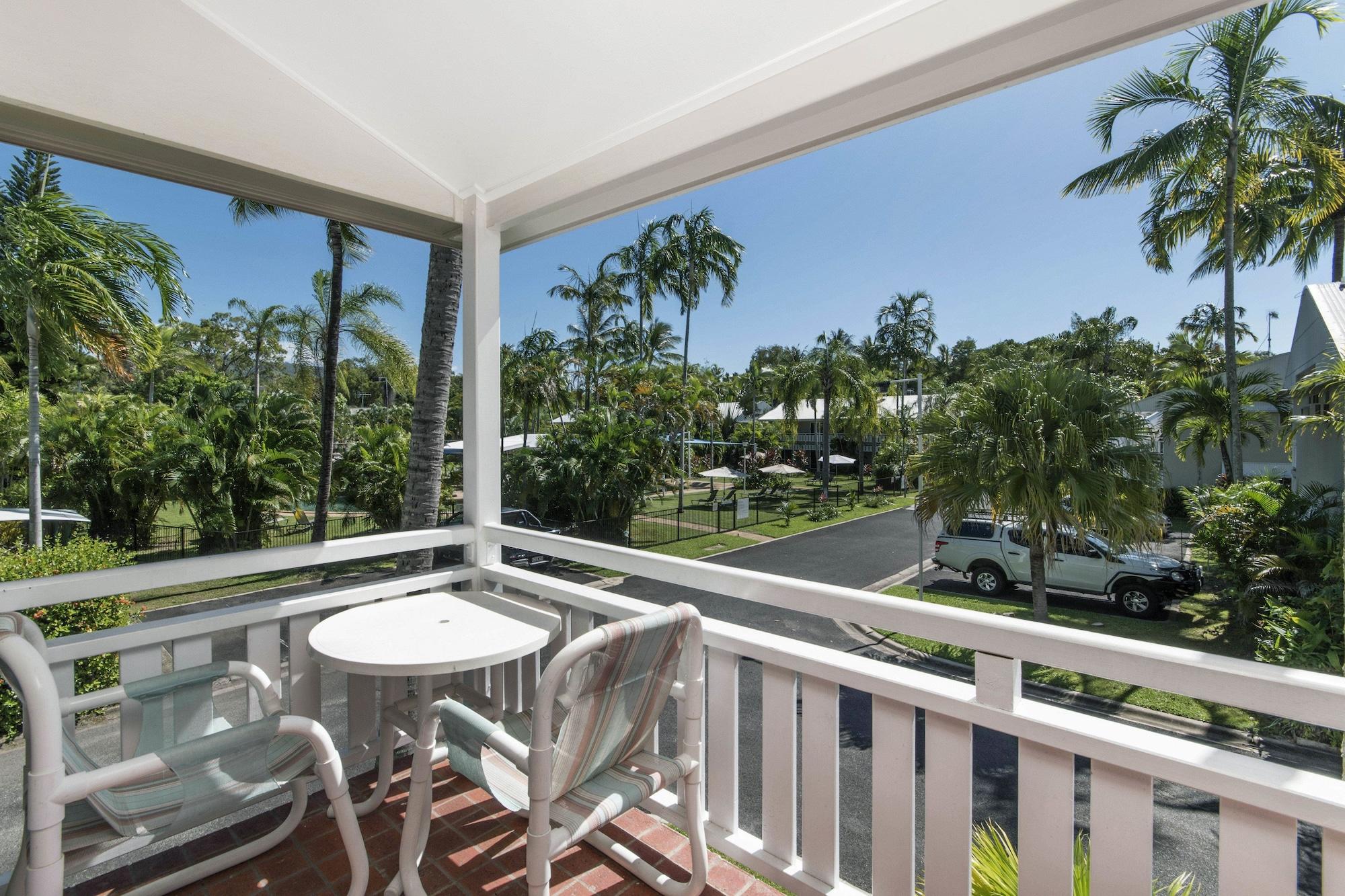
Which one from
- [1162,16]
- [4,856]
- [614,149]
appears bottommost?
[4,856]

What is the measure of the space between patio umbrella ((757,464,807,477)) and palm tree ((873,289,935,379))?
5037 mm

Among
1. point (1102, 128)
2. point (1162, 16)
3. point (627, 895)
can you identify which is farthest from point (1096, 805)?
point (1102, 128)

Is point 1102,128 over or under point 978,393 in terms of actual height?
over

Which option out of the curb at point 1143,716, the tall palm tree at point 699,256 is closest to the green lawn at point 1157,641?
the curb at point 1143,716

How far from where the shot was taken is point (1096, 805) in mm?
1008

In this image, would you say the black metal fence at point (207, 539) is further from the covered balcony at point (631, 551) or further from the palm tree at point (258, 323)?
the covered balcony at point (631, 551)

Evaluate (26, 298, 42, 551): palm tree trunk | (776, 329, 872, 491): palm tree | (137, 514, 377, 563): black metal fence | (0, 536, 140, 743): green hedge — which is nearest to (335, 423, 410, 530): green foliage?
(137, 514, 377, 563): black metal fence

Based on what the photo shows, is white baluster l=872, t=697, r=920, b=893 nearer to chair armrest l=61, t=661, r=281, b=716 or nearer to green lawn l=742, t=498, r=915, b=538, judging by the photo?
chair armrest l=61, t=661, r=281, b=716

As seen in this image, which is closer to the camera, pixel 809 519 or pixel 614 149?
pixel 614 149

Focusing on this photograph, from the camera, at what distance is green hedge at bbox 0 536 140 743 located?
125 inches

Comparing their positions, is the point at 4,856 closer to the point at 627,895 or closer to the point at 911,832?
the point at 627,895

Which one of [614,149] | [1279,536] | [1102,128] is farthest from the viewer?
[1102,128]

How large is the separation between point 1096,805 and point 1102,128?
12116 millimetres

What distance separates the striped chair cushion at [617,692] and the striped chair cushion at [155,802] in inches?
26.0
